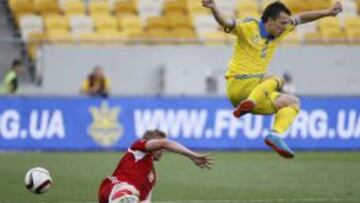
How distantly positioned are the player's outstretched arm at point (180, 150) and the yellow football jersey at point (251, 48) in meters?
2.74

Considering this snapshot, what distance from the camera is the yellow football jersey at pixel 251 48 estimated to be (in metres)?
13.8

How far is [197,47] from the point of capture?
1107 inches

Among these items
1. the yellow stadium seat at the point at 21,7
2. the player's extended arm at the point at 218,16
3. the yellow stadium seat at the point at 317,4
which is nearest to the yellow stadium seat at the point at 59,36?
the yellow stadium seat at the point at 21,7

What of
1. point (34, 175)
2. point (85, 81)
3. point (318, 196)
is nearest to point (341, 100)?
point (85, 81)

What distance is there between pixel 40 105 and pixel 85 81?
3522mm

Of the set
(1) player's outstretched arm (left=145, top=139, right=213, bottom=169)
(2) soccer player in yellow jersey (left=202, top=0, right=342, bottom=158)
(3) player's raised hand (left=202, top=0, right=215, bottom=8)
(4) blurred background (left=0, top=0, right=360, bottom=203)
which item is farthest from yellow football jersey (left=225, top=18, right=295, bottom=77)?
(4) blurred background (left=0, top=0, right=360, bottom=203)

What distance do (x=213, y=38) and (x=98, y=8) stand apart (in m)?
3.61

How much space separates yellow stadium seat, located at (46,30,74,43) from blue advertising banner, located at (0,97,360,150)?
4011 millimetres

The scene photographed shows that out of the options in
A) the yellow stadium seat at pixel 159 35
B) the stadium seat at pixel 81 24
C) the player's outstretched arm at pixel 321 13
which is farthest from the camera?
the stadium seat at pixel 81 24

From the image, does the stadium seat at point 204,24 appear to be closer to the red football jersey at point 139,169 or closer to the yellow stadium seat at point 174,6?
the yellow stadium seat at point 174,6

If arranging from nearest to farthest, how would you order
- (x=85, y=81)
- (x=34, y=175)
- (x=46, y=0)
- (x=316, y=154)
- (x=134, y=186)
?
(x=134, y=186) < (x=34, y=175) < (x=316, y=154) < (x=85, y=81) < (x=46, y=0)

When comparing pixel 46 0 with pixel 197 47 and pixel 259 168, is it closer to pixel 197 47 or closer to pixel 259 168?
pixel 197 47

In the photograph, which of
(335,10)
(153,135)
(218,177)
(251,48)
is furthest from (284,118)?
(218,177)

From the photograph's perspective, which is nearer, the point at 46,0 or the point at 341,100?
the point at 341,100
